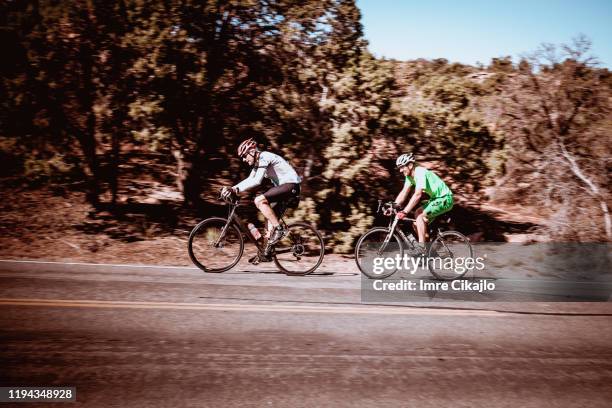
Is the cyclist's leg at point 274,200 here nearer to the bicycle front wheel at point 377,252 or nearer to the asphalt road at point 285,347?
the asphalt road at point 285,347

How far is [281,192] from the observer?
784cm

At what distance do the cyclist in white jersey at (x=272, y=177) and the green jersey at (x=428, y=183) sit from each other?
201 centimetres

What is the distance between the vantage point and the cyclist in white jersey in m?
7.67

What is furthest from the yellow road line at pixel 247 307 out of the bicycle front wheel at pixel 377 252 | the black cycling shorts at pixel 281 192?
the black cycling shorts at pixel 281 192

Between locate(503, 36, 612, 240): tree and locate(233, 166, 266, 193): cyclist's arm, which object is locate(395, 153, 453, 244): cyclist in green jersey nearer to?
locate(233, 166, 266, 193): cyclist's arm

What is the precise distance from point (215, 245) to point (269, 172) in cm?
156

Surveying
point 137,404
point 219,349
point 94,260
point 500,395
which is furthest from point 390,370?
point 94,260

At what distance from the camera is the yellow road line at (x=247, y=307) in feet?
18.6

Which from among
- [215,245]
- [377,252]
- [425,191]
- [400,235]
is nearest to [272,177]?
[215,245]

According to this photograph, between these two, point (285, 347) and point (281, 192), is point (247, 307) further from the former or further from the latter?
point (281, 192)

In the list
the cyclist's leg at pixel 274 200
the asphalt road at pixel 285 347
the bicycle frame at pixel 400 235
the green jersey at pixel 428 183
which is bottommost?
the asphalt road at pixel 285 347

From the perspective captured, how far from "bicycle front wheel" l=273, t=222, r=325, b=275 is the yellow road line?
7.21 ft

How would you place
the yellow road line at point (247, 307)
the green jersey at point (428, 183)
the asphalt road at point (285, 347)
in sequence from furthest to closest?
the green jersey at point (428, 183)
the yellow road line at point (247, 307)
the asphalt road at point (285, 347)

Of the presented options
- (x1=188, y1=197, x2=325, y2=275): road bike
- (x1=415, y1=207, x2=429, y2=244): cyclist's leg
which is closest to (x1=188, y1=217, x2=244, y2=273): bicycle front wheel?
(x1=188, y1=197, x2=325, y2=275): road bike
